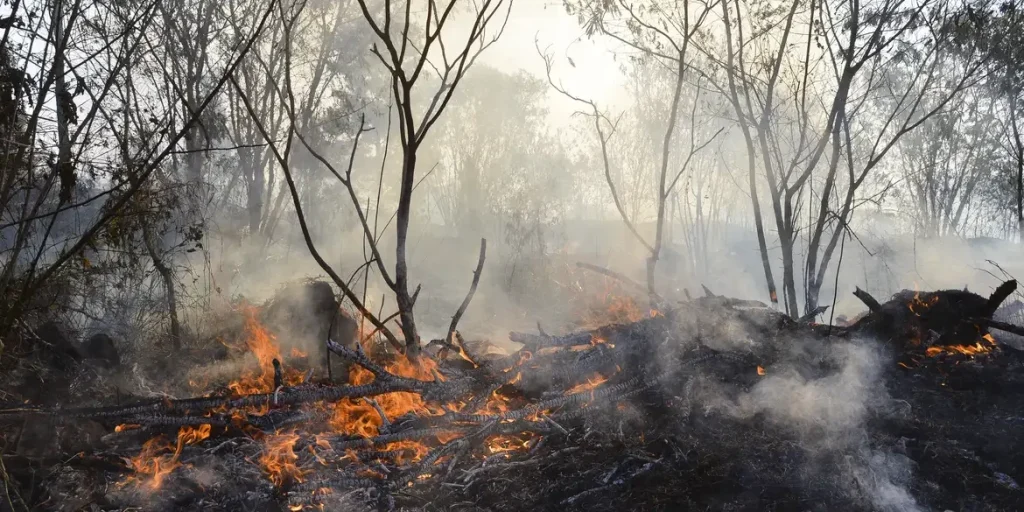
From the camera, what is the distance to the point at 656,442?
4012 mm

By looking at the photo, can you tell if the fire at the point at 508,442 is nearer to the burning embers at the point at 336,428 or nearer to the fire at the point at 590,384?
the burning embers at the point at 336,428

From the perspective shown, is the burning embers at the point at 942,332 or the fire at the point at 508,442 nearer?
the fire at the point at 508,442

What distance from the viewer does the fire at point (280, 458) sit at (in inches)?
142

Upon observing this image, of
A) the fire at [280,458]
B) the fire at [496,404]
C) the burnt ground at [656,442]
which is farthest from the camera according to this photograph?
the fire at [496,404]

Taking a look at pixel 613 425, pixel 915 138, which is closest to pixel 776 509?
pixel 613 425

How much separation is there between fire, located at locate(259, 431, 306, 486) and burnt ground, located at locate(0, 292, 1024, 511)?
0.04m

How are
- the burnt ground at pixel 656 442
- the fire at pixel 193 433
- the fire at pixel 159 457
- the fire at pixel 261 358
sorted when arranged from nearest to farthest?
the burnt ground at pixel 656 442
the fire at pixel 159 457
the fire at pixel 193 433
the fire at pixel 261 358

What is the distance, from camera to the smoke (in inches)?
133

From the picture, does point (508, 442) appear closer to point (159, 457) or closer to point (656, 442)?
point (656, 442)

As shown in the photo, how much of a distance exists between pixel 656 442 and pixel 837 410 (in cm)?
139

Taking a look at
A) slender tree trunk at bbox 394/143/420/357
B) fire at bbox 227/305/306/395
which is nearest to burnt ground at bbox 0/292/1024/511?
fire at bbox 227/305/306/395

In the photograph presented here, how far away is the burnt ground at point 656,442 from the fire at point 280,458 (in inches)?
1.5

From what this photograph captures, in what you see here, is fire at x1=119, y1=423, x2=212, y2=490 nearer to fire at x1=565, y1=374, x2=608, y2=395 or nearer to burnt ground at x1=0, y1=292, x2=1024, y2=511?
burnt ground at x1=0, y1=292, x2=1024, y2=511

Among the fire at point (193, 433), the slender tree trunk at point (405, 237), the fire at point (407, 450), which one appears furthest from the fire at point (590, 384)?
the fire at point (193, 433)
